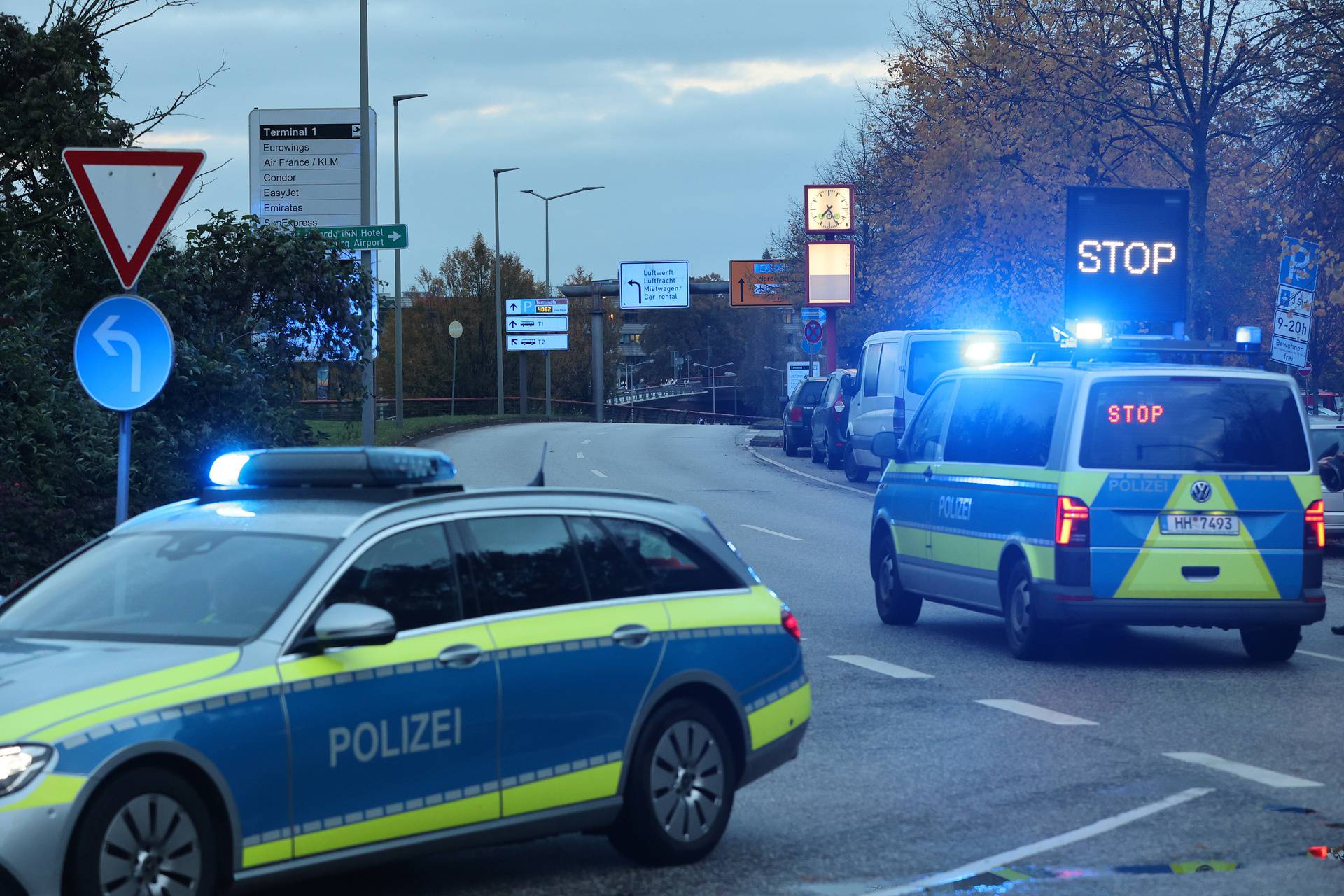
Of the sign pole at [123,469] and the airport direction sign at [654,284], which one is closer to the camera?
the sign pole at [123,469]

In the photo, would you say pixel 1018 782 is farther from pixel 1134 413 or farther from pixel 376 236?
pixel 376 236

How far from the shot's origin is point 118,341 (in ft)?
32.3

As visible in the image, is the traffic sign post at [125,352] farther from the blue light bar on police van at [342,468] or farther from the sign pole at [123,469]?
the blue light bar on police van at [342,468]

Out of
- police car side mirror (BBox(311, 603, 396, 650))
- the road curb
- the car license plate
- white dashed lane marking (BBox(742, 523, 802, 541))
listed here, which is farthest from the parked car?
police car side mirror (BBox(311, 603, 396, 650))

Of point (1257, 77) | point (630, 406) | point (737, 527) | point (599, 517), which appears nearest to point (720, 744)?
point (599, 517)

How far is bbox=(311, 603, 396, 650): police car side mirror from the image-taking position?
18.9 feet

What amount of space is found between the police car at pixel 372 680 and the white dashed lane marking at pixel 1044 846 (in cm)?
85

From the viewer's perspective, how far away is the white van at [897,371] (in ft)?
98.9

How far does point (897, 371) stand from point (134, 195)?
22.2 meters

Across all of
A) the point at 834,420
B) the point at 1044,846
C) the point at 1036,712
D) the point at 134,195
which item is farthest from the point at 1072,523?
the point at 834,420

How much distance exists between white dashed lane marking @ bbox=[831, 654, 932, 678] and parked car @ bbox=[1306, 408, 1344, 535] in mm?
9207

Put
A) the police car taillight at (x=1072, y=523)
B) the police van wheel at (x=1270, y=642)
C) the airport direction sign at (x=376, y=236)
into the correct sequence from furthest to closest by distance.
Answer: the airport direction sign at (x=376, y=236), the police van wheel at (x=1270, y=642), the police car taillight at (x=1072, y=523)

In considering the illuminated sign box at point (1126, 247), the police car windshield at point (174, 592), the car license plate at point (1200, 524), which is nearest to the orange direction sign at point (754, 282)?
the illuminated sign box at point (1126, 247)

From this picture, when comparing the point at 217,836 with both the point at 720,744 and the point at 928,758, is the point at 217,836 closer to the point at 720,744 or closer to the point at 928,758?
the point at 720,744
